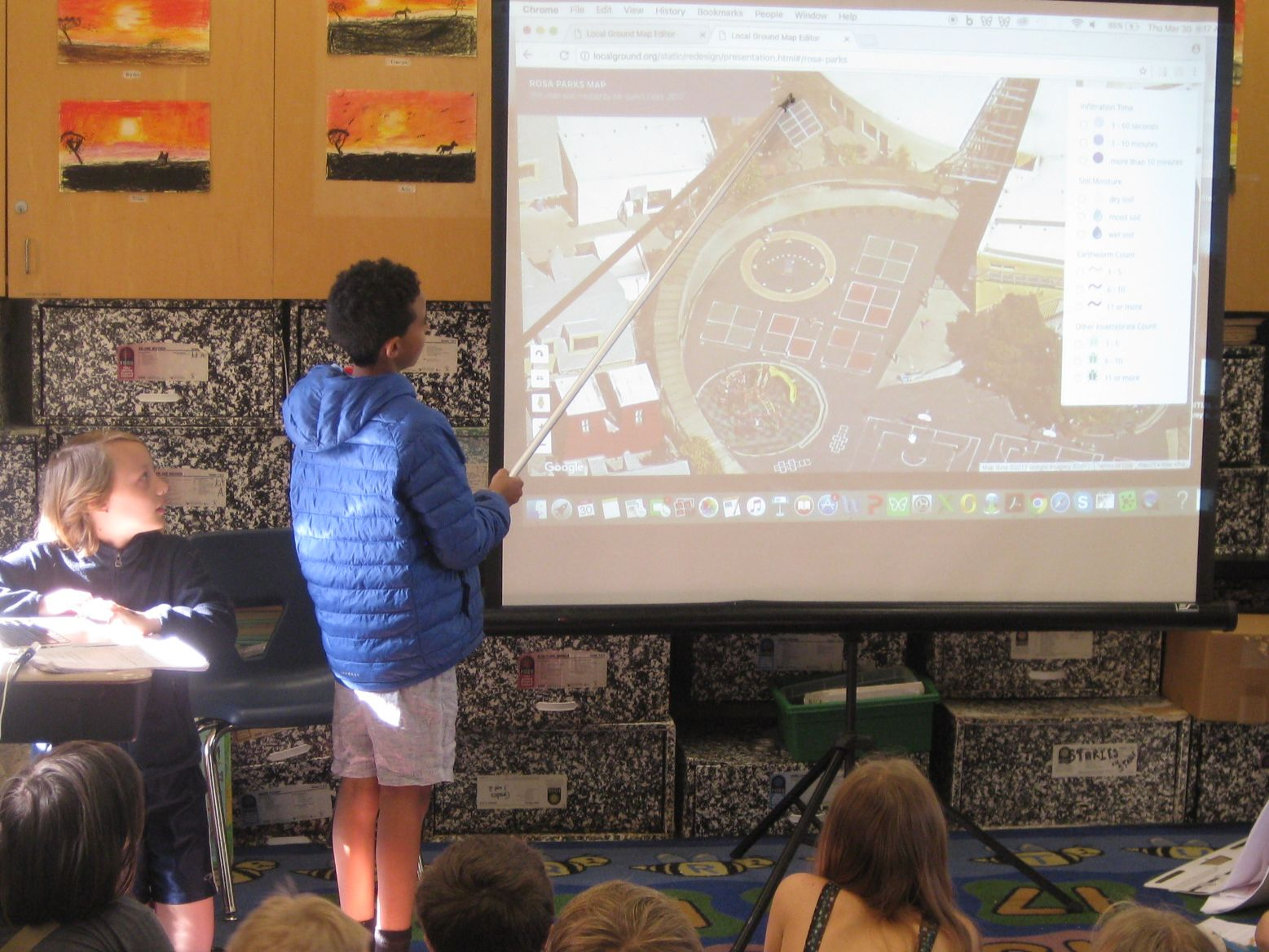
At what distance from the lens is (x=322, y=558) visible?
209 centimetres

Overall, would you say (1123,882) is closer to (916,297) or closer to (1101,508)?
(1101,508)

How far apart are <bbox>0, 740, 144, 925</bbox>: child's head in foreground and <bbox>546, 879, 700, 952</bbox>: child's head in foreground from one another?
524mm

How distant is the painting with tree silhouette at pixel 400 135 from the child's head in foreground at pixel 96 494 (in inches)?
40.6

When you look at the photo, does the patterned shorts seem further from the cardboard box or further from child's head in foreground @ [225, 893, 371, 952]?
the cardboard box

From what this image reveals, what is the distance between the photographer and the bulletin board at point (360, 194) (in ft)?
9.19

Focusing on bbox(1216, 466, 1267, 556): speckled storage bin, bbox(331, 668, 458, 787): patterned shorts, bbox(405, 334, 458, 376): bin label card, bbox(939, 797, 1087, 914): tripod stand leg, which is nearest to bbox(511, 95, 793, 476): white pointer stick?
bbox(331, 668, 458, 787): patterned shorts

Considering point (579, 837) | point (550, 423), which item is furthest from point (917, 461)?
point (579, 837)

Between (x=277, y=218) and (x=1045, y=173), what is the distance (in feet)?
5.58

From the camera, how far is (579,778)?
2.96m

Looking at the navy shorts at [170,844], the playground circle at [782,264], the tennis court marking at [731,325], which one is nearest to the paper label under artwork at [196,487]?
the navy shorts at [170,844]

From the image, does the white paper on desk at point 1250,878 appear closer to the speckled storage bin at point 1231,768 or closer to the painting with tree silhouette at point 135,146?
the speckled storage bin at point 1231,768

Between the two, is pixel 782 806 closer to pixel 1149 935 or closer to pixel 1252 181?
pixel 1149 935

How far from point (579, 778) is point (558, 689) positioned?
0.23m

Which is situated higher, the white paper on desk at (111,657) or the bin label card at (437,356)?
the bin label card at (437,356)
